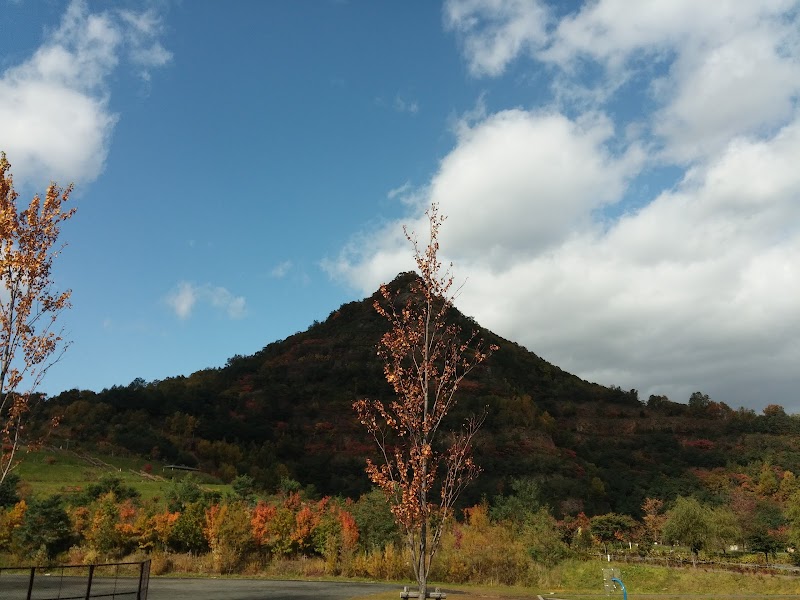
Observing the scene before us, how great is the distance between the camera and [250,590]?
3095 centimetres

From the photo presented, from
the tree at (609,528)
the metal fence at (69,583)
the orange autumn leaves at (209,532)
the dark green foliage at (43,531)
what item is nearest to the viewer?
the metal fence at (69,583)

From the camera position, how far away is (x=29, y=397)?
1302 cm

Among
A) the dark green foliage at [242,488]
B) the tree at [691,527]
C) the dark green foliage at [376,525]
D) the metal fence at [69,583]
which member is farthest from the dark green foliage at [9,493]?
the tree at [691,527]

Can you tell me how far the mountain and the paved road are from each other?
4612cm

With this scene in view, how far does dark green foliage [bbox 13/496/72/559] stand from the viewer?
41.7 meters

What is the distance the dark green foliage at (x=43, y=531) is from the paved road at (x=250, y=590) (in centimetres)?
1122

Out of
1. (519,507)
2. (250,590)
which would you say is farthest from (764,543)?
(250,590)

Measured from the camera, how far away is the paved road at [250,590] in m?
27.4

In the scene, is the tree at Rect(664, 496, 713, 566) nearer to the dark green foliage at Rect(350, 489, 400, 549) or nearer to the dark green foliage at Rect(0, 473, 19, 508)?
the dark green foliage at Rect(350, 489, 400, 549)

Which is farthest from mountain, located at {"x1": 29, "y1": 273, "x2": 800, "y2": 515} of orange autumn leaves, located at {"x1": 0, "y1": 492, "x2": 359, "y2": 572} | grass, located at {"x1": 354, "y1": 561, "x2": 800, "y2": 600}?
orange autumn leaves, located at {"x1": 0, "y1": 492, "x2": 359, "y2": 572}

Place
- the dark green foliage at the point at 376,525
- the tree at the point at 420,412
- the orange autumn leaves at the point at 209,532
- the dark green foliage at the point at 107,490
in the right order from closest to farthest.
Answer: the tree at the point at 420,412, the orange autumn leaves at the point at 209,532, the dark green foliage at the point at 376,525, the dark green foliage at the point at 107,490

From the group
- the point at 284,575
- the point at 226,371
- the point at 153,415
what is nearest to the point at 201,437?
the point at 153,415

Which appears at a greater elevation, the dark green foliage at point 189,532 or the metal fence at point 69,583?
the dark green foliage at point 189,532

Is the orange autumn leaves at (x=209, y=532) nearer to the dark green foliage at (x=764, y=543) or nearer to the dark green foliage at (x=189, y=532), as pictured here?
the dark green foliage at (x=189, y=532)
